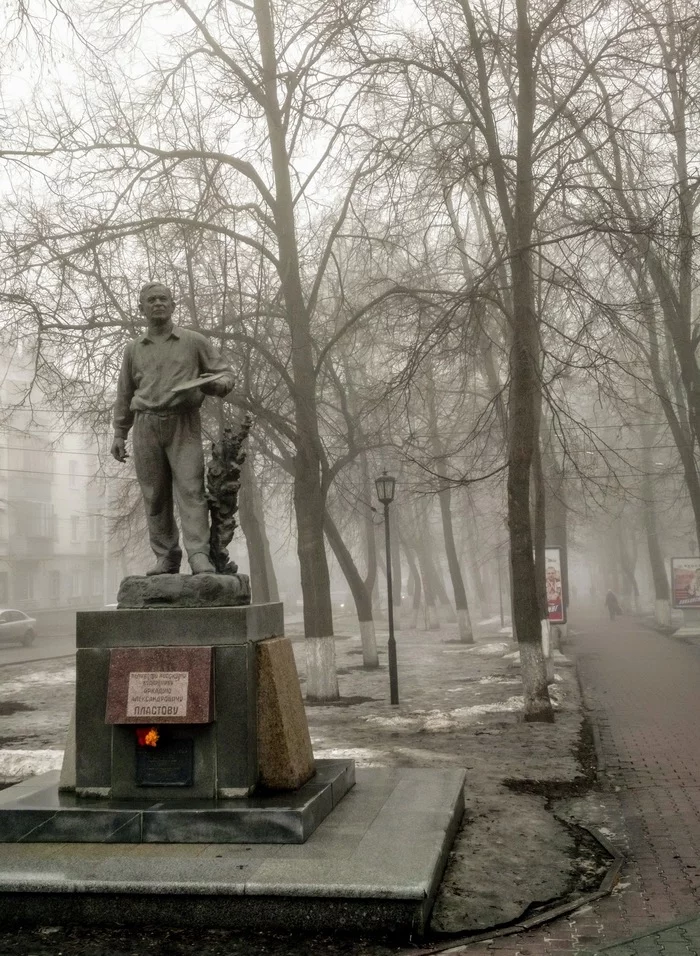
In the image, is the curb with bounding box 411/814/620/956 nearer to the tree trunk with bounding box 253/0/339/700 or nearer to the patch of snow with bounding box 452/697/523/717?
the patch of snow with bounding box 452/697/523/717

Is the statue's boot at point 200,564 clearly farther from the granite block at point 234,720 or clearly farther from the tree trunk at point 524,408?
the tree trunk at point 524,408

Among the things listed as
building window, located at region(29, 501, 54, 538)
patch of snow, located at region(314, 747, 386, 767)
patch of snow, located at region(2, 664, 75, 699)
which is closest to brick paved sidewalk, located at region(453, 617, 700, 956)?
patch of snow, located at region(314, 747, 386, 767)

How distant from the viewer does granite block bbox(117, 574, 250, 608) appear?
262 inches

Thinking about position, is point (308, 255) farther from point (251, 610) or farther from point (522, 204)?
point (251, 610)

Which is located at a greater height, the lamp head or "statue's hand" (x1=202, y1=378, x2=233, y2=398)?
the lamp head

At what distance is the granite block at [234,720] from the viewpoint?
20.7ft

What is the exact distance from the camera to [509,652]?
22984 mm

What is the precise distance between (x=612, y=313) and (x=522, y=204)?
81.0 inches

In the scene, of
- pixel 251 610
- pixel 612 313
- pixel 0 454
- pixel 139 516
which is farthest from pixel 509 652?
pixel 0 454

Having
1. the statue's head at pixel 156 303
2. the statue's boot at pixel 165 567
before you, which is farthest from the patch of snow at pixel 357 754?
the statue's head at pixel 156 303

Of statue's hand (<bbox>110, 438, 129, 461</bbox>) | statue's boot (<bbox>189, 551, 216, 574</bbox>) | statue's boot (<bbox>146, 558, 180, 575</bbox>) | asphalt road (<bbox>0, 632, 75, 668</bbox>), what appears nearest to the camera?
statue's boot (<bbox>189, 551, 216, 574</bbox>)

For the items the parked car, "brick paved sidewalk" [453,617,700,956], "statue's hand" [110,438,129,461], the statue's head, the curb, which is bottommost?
"brick paved sidewalk" [453,617,700,956]

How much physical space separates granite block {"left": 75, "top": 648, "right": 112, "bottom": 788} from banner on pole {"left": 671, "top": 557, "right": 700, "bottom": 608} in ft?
85.1

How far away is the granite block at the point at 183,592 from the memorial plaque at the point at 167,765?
→ 3.00 ft
